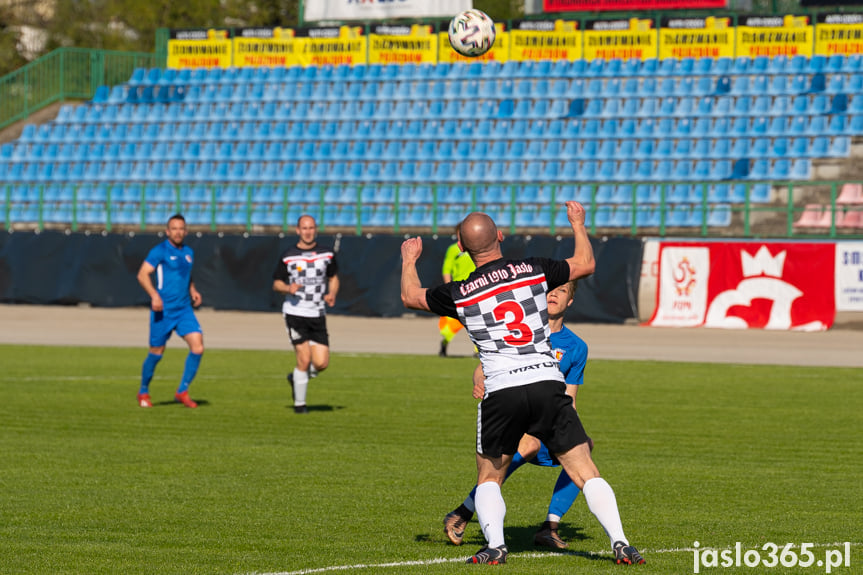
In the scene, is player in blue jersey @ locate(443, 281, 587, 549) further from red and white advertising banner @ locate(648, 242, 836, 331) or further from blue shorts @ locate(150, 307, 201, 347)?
red and white advertising banner @ locate(648, 242, 836, 331)

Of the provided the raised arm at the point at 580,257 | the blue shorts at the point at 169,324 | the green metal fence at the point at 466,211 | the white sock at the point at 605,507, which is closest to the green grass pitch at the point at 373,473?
the white sock at the point at 605,507

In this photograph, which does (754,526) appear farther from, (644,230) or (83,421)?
(644,230)

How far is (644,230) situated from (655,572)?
26002 millimetres

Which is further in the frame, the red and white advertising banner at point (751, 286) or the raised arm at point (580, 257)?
the red and white advertising banner at point (751, 286)

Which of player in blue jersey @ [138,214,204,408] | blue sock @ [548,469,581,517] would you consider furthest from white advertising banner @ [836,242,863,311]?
blue sock @ [548,469,581,517]

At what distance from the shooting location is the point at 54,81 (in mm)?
45844

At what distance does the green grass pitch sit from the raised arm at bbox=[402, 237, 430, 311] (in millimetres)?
1418

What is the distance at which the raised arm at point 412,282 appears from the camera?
24.0 ft

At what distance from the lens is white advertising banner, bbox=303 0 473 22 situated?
43562mm

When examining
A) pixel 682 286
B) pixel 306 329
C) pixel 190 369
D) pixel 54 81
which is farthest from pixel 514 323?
pixel 54 81

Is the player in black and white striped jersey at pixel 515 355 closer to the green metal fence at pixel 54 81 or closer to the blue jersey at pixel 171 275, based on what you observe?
the blue jersey at pixel 171 275

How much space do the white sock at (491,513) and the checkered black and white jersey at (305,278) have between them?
8.17m

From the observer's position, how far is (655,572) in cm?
702

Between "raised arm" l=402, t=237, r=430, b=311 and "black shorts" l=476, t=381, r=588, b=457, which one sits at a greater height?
"raised arm" l=402, t=237, r=430, b=311
